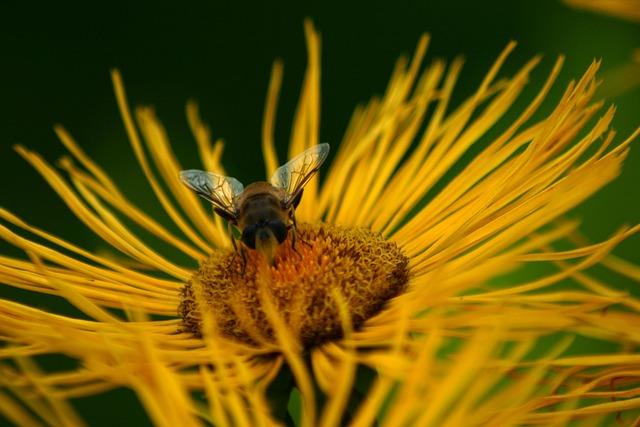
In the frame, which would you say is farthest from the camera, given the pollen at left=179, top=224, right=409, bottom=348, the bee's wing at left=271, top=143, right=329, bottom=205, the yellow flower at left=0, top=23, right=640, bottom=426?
the bee's wing at left=271, top=143, right=329, bottom=205

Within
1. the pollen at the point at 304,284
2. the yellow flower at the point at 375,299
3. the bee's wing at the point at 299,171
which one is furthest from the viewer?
the bee's wing at the point at 299,171

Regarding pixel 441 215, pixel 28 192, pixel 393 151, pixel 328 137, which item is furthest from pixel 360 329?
pixel 28 192

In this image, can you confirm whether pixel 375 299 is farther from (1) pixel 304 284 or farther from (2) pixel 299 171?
(2) pixel 299 171

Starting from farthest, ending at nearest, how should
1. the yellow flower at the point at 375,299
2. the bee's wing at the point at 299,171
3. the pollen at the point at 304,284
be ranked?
1. the bee's wing at the point at 299,171
2. the pollen at the point at 304,284
3. the yellow flower at the point at 375,299

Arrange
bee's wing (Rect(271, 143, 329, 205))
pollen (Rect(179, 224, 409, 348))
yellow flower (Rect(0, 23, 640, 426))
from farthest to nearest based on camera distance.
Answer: bee's wing (Rect(271, 143, 329, 205))
pollen (Rect(179, 224, 409, 348))
yellow flower (Rect(0, 23, 640, 426))

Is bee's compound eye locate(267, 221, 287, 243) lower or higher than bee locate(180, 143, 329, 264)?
lower

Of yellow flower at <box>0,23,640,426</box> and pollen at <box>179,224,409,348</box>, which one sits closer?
yellow flower at <box>0,23,640,426</box>

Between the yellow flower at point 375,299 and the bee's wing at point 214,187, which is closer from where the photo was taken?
the yellow flower at point 375,299

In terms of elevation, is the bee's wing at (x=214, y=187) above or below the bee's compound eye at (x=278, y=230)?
above
